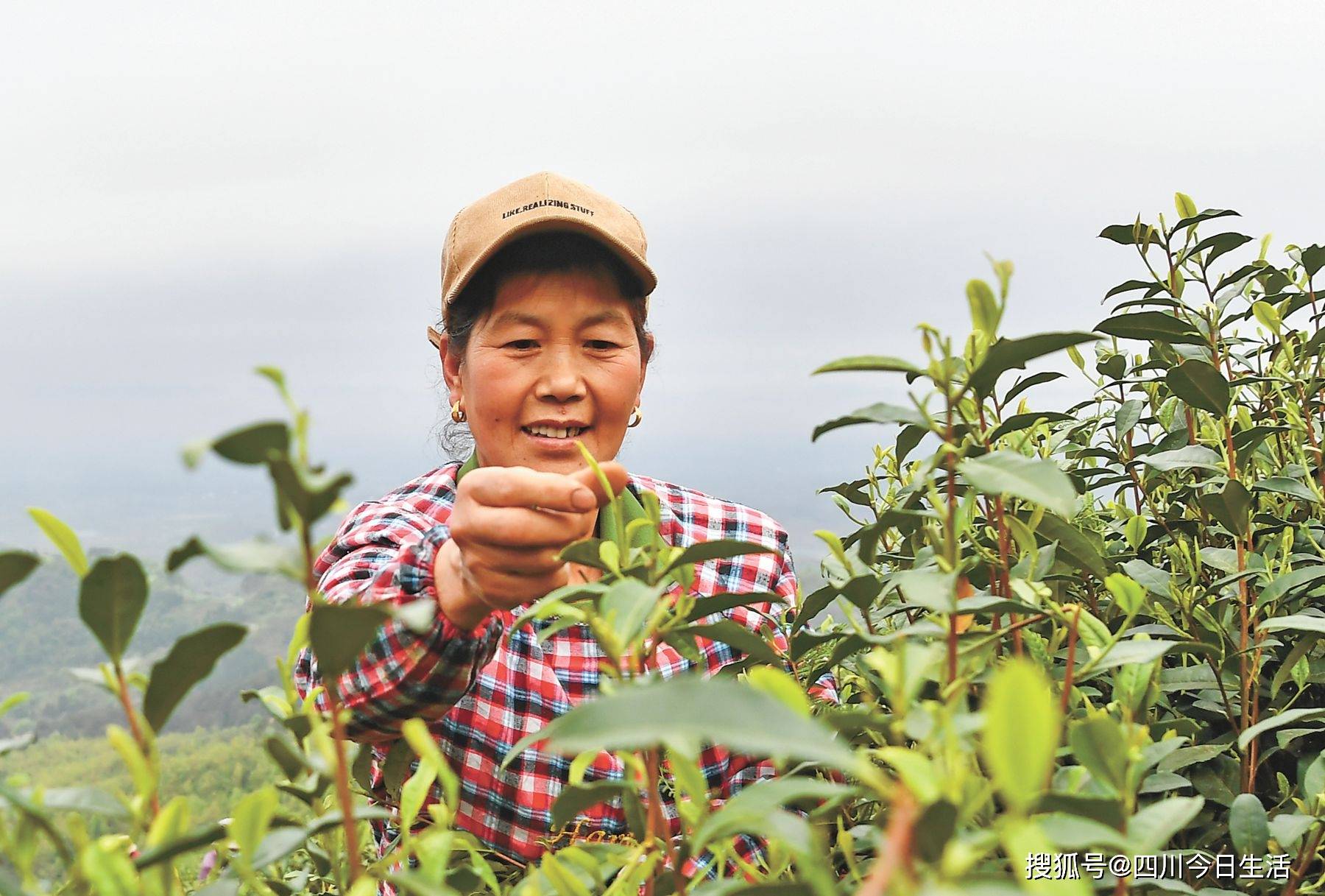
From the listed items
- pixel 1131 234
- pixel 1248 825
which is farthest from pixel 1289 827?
pixel 1131 234

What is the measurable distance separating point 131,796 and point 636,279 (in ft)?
4.49

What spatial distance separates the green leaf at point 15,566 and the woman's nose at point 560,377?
1116 mm

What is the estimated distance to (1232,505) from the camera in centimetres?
76

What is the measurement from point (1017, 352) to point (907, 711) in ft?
0.56

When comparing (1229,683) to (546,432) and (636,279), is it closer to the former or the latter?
(546,432)

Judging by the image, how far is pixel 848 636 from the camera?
1.76 feet

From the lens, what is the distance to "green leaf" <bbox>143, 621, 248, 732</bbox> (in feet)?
1.31

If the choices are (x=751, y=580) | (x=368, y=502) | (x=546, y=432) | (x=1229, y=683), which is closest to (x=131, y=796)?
(x=1229, y=683)

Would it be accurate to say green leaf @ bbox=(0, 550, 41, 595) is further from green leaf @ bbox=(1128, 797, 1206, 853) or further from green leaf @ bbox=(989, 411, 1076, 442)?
green leaf @ bbox=(989, 411, 1076, 442)

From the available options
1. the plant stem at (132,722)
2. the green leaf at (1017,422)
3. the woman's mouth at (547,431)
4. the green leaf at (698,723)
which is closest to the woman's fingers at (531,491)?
the green leaf at (1017,422)

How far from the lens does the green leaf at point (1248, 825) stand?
1.95 ft

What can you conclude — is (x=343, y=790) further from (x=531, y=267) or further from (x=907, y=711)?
(x=531, y=267)

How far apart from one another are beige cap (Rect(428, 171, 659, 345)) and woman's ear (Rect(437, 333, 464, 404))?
0.07m

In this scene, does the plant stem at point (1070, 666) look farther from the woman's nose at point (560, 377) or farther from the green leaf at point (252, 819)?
the woman's nose at point (560, 377)
